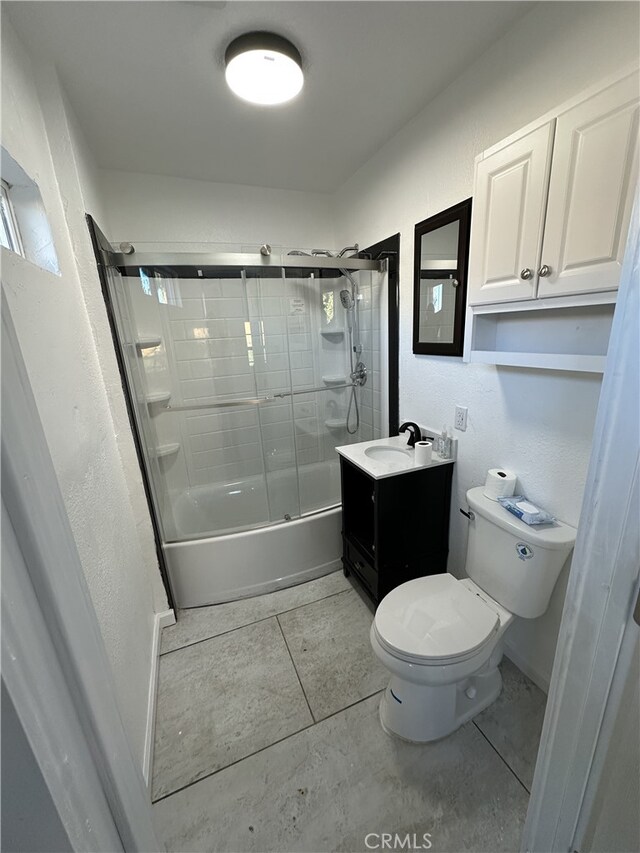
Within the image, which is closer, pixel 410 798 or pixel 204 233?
pixel 410 798

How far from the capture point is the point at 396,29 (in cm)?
111

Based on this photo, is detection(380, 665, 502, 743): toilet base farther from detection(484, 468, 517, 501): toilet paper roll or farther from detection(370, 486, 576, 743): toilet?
detection(484, 468, 517, 501): toilet paper roll

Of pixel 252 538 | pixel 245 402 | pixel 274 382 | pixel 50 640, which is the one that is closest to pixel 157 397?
pixel 245 402

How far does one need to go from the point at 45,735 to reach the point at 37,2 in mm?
1809

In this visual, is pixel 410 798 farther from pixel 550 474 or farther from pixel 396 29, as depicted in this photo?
pixel 396 29

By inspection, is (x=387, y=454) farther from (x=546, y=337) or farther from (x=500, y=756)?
(x=500, y=756)

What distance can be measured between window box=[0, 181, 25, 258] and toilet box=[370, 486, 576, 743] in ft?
5.78

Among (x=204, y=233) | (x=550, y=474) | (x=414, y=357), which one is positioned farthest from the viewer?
A: (x=204, y=233)

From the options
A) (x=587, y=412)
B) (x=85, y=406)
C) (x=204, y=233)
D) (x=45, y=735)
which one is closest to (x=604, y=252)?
(x=587, y=412)

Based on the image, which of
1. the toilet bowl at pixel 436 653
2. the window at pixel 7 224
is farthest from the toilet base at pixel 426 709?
the window at pixel 7 224

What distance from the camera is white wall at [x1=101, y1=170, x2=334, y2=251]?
1959mm

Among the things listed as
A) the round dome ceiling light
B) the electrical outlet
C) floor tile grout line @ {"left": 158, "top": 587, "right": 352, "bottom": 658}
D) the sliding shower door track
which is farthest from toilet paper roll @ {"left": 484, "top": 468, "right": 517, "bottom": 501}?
the round dome ceiling light

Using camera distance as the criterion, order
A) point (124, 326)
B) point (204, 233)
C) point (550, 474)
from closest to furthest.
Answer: point (550, 474) → point (124, 326) → point (204, 233)

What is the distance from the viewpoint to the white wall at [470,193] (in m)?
1.01
